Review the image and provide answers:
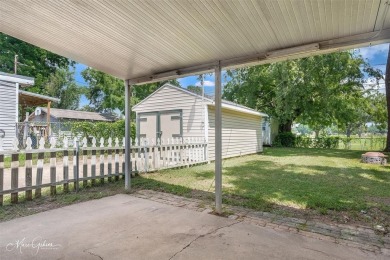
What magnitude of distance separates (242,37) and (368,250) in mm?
2710

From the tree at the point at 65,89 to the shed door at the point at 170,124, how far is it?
2714 cm

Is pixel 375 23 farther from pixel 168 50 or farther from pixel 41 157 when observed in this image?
pixel 41 157

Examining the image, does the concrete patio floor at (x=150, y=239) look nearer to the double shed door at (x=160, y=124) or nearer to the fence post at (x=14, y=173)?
the fence post at (x=14, y=173)

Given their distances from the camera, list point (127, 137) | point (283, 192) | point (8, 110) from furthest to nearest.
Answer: point (8, 110), point (127, 137), point (283, 192)

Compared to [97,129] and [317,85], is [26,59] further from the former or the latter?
[317,85]

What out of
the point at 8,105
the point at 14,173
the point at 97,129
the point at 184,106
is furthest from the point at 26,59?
the point at 14,173

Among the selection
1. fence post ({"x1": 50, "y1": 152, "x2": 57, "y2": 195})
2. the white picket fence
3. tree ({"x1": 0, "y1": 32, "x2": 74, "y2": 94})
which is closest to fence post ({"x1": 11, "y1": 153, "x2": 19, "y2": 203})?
the white picket fence

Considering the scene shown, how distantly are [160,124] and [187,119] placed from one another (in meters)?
1.45

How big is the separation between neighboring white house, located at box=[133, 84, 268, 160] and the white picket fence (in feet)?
2.64

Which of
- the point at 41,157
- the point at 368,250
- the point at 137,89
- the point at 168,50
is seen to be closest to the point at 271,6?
the point at 168,50

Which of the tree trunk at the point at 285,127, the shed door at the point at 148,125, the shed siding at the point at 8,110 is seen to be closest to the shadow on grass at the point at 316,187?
→ the shed door at the point at 148,125

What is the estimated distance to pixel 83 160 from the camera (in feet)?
16.4

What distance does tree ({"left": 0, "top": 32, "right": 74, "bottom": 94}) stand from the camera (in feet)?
64.0

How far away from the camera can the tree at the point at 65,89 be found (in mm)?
31797
